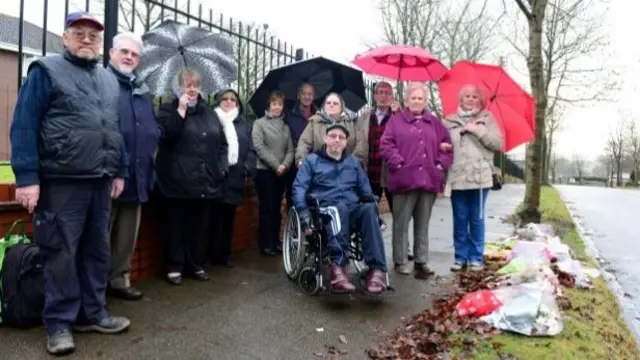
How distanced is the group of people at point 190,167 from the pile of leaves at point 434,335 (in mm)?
508

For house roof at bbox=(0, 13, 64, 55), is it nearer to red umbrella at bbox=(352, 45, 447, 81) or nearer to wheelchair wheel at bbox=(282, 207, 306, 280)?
red umbrella at bbox=(352, 45, 447, 81)

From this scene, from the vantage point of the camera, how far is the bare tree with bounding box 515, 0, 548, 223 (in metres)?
9.95

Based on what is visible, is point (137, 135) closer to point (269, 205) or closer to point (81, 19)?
point (81, 19)

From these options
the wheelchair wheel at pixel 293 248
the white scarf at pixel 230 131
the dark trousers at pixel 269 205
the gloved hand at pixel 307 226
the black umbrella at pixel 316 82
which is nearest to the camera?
the gloved hand at pixel 307 226

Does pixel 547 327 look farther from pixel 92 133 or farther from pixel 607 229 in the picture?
pixel 607 229

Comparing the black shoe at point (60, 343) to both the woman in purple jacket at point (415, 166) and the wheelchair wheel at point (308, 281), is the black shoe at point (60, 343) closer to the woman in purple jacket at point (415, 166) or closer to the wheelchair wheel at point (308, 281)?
the wheelchair wheel at point (308, 281)

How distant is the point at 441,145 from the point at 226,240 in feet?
7.86

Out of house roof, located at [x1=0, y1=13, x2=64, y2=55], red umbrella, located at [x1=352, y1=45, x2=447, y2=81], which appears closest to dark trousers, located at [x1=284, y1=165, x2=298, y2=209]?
red umbrella, located at [x1=352, y1=45, x2=447, y2=81]

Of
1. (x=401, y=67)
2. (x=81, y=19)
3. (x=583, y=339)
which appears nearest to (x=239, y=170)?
(x=401, y=67)

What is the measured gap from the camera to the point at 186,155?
4.93 metres

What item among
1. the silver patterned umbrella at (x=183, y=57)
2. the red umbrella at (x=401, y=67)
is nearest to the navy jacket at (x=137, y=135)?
the silver patterned umbrella at (x=183, y=57)

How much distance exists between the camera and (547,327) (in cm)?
416

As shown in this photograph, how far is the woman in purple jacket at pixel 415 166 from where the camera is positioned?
223 inches

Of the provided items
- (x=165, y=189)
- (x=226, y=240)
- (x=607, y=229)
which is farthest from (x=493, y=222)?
Result: (x=165, y=189)
